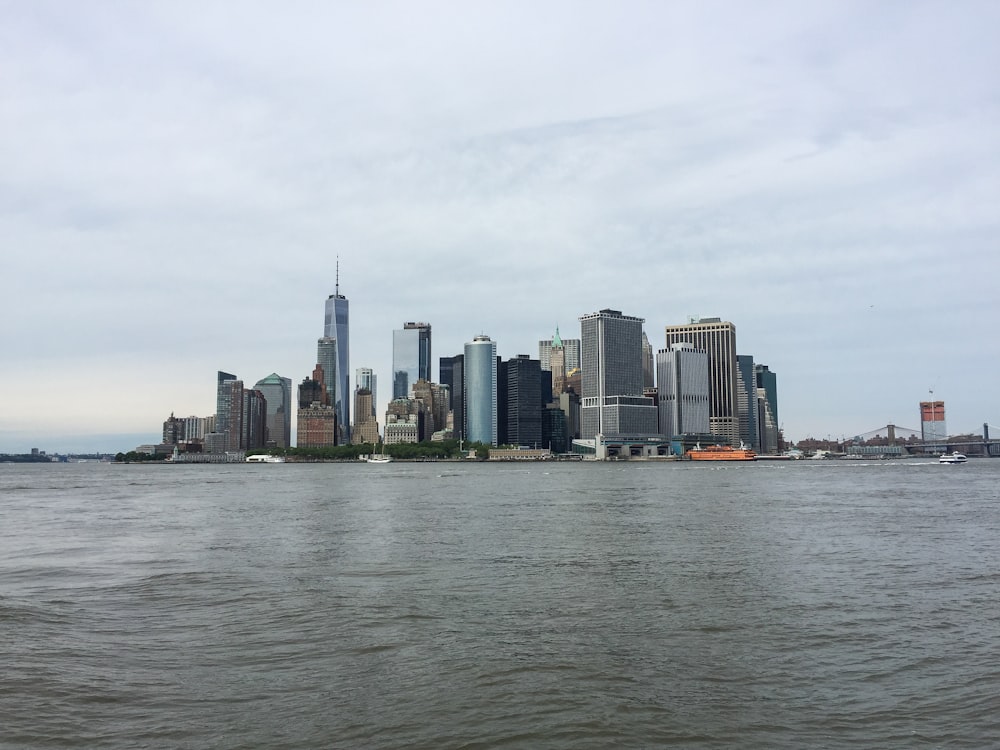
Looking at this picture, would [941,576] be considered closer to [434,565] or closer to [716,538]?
[716,538]

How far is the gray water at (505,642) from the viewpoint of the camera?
14.2 meters

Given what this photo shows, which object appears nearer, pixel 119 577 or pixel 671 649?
pixel 671 649

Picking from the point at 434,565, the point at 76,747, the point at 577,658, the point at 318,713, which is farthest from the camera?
the point at 434,565

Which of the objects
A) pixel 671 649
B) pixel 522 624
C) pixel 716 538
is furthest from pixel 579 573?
pixel 716 538

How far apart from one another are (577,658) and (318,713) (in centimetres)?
626

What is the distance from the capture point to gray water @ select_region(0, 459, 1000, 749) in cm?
1423

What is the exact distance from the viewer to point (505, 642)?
65.3ft

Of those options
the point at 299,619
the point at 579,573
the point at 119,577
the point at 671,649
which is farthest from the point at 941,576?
the point at 119,577

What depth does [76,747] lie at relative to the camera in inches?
531

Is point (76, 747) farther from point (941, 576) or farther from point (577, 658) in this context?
point (941, 576)

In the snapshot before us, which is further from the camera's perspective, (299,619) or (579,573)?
(579,573)

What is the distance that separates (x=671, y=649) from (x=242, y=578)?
18.0 m

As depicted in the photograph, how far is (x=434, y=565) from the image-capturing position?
33.0 m

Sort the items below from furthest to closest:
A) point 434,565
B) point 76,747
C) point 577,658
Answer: point 434,565
point 577,658
point 76,747
